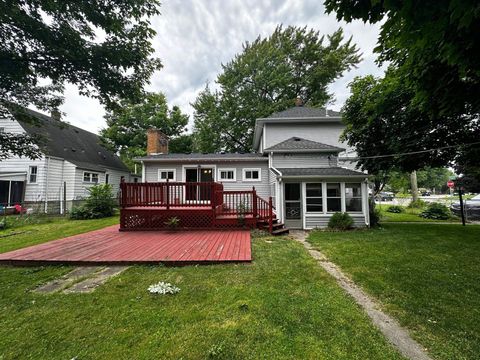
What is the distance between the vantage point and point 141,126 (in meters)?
22.2

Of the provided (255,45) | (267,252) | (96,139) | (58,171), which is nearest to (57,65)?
(267,252)

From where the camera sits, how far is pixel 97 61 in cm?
494

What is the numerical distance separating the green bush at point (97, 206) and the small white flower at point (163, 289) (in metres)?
10.5

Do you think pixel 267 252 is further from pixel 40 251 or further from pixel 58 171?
pixel 58 171

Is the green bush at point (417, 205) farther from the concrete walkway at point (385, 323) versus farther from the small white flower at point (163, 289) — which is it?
the small white flower at point (163, 289)

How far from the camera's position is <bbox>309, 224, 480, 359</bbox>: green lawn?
2.21 m

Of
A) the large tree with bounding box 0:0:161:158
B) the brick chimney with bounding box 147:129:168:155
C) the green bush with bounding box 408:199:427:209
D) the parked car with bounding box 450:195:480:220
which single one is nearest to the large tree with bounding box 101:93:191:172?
the brick chimney with bounding box 147:129:168:155

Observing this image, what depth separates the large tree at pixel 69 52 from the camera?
4246mm

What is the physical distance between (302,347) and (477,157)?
10.4 m

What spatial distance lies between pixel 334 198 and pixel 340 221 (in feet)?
3.42

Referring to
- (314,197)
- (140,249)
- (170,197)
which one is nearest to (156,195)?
(170,197)

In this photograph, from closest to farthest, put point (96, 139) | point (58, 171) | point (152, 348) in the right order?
point (152, 348) < point (58, 171) < point (96, 139)

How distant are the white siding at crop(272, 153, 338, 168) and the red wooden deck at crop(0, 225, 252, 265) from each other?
5.20m

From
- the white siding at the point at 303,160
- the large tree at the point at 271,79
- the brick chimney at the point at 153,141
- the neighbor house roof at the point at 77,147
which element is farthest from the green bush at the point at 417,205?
the neighbor house roof at the point at 77,147
